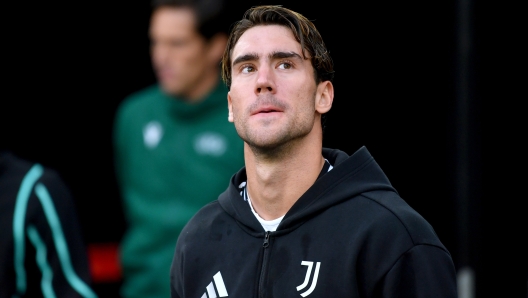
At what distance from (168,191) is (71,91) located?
5.59 feet

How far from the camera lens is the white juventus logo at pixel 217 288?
3.15 metres

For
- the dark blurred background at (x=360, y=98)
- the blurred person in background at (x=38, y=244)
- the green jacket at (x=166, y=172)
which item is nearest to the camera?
the blurred person in background at (x=38, y=244)

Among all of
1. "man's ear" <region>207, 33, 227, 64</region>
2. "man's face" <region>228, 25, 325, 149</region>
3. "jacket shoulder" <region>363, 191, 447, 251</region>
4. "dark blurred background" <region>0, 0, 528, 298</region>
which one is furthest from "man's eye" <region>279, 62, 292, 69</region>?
"dark blurred background" <region>0, 0, 528, 298</region>

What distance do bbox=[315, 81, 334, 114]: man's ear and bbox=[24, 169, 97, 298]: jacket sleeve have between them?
135 cm

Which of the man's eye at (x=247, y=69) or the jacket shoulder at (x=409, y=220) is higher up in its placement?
the man's eye at (x=247, y=69)

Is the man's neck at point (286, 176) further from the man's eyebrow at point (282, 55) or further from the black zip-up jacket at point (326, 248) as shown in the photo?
the man's eyebrow at point (282, 55)

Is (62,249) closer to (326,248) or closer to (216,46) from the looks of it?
(326,248)

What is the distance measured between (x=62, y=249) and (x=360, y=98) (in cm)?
282

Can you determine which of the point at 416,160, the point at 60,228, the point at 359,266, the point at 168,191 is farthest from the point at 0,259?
the point at 416,160

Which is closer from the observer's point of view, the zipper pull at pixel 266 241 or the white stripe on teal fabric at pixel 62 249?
the zipper pull at pixel 266 241

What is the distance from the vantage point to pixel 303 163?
10.5 ft

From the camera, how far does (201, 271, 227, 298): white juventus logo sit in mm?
3152

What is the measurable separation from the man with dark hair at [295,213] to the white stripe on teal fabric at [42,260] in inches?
30.6

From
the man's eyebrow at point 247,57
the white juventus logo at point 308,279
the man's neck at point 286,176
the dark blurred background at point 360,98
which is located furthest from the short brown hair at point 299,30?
the dark blurred background at point 360,98
